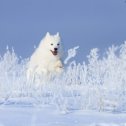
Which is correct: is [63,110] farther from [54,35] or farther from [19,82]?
[54,35]

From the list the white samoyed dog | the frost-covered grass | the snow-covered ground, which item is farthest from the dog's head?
the snow-covered ground

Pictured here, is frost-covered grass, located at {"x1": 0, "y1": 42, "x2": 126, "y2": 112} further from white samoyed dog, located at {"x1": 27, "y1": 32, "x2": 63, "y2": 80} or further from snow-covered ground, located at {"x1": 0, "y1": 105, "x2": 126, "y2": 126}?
white samoyed dog, located at {"x1": 27, "y1": 32, "x2": 63, "y2": 80}

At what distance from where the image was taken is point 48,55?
14.7m

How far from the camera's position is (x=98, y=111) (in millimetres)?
6098

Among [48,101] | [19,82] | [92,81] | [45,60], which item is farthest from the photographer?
[45,60]

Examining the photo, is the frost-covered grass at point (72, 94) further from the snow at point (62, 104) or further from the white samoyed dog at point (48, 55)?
the white samoyed dog at point (48, 55)

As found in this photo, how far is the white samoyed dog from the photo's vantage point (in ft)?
46.7

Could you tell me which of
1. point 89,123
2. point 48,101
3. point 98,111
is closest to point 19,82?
point 48,101

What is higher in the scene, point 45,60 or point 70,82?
point 45,60

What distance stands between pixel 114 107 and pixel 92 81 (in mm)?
644

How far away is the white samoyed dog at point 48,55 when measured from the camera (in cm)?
1423

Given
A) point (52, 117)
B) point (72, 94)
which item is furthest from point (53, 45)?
point (52, 117)

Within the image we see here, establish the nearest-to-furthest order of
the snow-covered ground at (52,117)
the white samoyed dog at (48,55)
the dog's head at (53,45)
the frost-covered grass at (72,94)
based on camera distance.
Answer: the snow-covered ground at (52,117), the frost-covered grass at (72,94), the white samoyed dog at (48,55), the dog's head at (53,45)

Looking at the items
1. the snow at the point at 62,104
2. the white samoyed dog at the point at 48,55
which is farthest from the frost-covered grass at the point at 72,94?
the white samoyed dog at the point at 48,55
